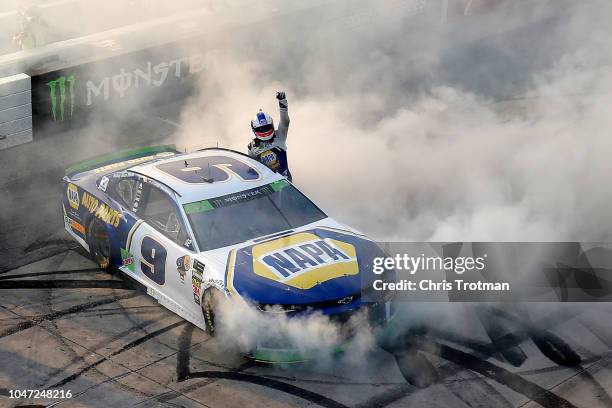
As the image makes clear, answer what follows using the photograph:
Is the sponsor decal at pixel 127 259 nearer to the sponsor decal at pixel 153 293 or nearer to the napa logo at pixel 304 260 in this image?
the sponsor decal at pixel 153 293

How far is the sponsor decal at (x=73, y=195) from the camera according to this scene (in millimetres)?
9844

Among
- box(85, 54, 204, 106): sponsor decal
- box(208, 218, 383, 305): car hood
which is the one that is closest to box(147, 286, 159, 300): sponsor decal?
box(208, 218, 383, 305): car hood

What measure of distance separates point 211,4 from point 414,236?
568 centimetres

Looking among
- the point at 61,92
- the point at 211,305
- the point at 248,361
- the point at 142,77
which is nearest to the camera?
the point at 248,361

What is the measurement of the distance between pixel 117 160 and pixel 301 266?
127 inches

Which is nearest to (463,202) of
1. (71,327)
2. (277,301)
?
(277,301)

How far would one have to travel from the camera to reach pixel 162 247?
8547 millimetres

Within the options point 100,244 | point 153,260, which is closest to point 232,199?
point 153,260

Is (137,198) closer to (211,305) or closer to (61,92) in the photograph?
(211,305)

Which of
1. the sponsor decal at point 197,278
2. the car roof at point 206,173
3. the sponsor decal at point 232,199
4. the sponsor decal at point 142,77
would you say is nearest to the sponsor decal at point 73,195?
the car roof at point 206,173

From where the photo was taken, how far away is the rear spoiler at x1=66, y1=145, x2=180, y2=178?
10.1m

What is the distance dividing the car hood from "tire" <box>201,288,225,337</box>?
172mm

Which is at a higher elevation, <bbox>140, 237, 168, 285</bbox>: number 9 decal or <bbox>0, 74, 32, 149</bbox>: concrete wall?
<bbox>0, 74, 32, 149</bbox>: concrete wall

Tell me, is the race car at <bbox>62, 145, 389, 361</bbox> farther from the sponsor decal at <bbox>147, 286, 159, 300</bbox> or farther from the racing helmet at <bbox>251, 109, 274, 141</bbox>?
the racing helmet at <bbox>251, 109, 274, 141</bbox>
